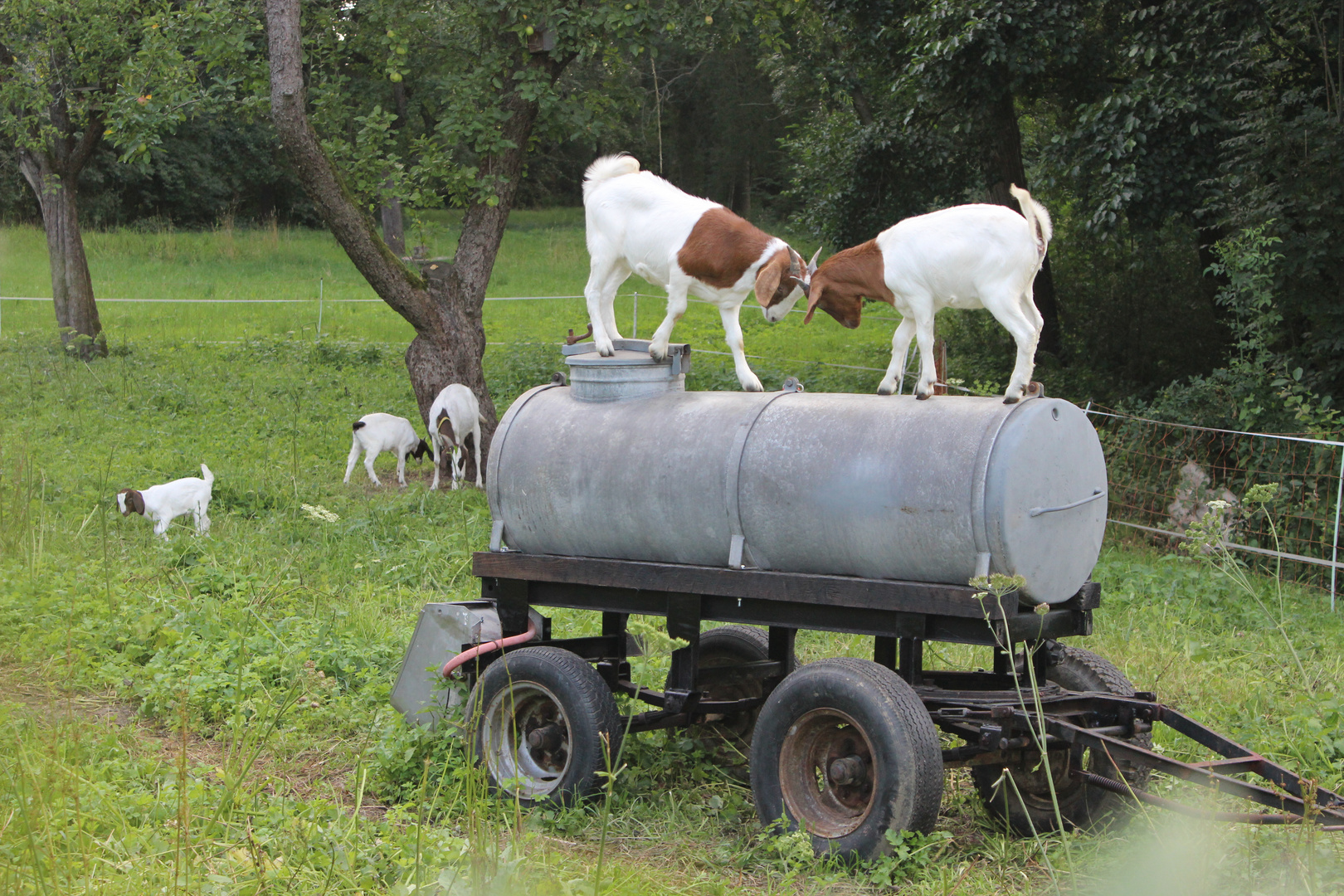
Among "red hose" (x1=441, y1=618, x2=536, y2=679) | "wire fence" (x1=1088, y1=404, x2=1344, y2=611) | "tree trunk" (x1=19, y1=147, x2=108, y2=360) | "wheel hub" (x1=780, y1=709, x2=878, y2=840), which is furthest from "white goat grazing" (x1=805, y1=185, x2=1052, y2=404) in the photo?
"tree trunk" (x1=19, y1=147, x2=108, y2=360)

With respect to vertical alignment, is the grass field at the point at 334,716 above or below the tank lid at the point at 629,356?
below

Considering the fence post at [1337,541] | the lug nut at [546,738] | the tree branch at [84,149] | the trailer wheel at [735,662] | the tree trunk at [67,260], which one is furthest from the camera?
the tree trunk at [67,260]

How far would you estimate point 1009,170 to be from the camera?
14258 mm

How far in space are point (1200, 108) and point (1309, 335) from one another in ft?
7.25

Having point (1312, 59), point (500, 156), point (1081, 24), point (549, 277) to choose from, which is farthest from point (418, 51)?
point (549, 277)

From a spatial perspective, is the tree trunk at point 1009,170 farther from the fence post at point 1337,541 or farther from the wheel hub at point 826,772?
the wheel hub at point 826,772

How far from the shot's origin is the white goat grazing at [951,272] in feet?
14.0

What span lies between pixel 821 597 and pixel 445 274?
8906 millimetres

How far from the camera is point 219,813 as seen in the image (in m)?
3.91

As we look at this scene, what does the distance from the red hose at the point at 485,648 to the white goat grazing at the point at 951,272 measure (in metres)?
1.86

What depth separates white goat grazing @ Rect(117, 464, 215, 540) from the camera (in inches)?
363

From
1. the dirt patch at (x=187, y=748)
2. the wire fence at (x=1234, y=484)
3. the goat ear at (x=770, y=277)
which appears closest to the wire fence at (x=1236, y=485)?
the wire fence at (x=1234, y=484)

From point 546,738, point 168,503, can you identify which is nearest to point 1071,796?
point 546,738

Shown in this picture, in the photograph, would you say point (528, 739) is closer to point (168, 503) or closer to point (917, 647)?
point (917, 647)
